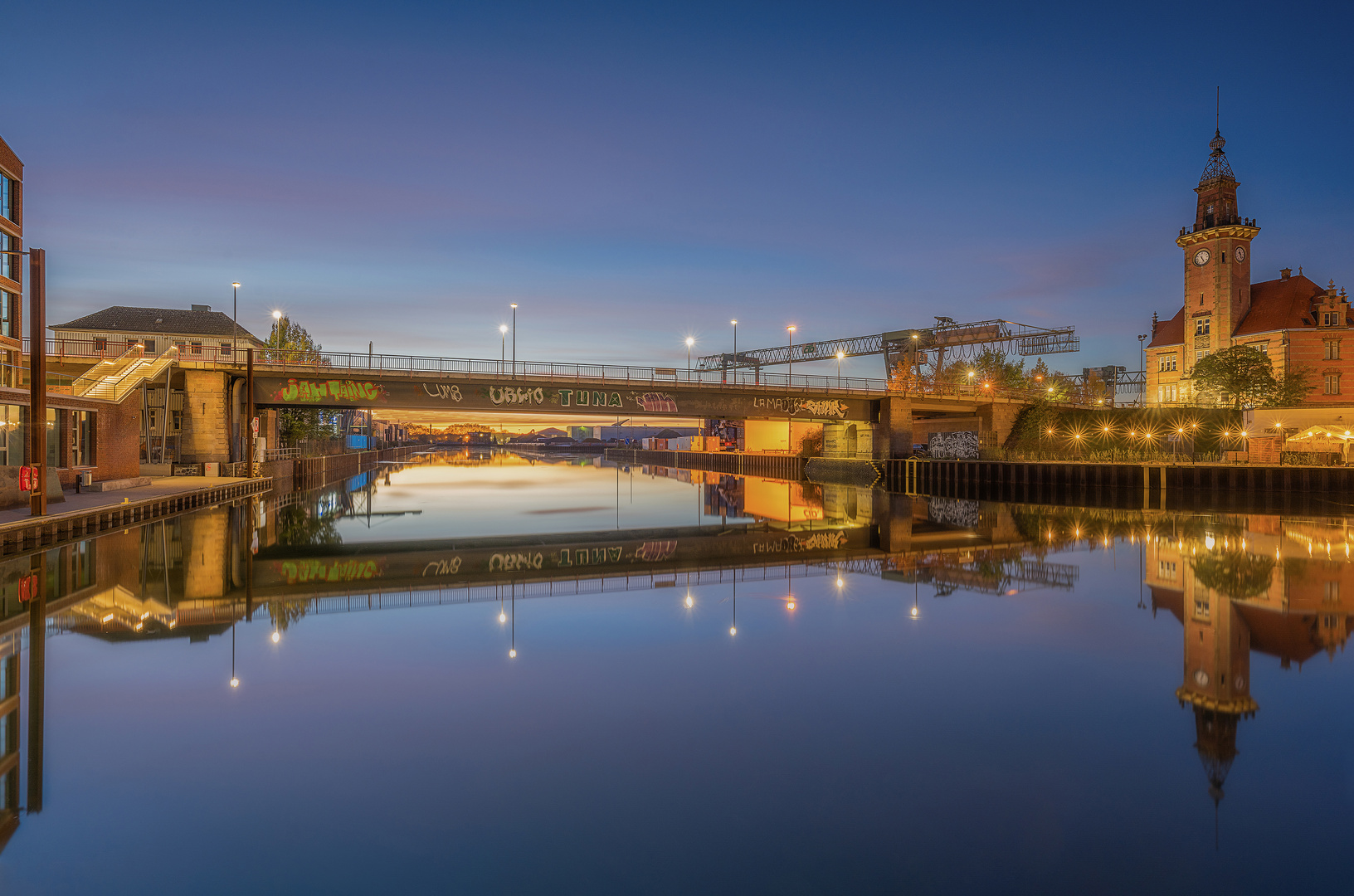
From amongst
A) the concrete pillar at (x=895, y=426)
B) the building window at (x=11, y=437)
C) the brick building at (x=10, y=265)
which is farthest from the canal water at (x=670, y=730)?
the concrete pillar at (x=895, y=426)

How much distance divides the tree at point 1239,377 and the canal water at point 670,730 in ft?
184

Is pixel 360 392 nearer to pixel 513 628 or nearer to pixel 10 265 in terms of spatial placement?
pixel 10 265

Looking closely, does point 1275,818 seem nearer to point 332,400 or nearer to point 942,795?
point 942,795

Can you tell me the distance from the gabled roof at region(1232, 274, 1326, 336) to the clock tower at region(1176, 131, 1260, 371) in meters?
0.97

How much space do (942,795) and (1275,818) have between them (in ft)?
8.98

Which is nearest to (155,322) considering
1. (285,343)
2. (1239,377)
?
(285,343)

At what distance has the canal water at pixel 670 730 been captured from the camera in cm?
577

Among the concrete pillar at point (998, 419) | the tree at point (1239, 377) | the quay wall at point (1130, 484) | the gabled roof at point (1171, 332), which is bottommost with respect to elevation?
the quay wall at point (1130, 484)

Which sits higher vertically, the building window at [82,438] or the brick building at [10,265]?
the brick building at [10,265]

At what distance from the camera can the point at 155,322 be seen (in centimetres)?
8112

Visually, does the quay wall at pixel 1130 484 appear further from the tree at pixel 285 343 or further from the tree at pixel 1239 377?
the tree at pixel 285 343

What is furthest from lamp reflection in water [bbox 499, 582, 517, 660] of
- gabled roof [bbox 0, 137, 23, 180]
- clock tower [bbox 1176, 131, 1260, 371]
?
clock tower [bbox 1176, 131, 1260, 371]

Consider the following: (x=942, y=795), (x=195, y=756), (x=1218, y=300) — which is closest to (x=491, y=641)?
(x=195, y=756)

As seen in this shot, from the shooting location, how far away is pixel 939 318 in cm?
8488
